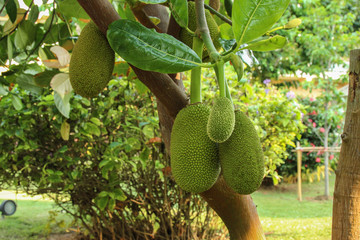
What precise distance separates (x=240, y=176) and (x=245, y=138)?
0.06m

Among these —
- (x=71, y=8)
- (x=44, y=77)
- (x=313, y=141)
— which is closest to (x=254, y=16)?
(x=71, y=8)

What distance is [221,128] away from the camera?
0.44 metres

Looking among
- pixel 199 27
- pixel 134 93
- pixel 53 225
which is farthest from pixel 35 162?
pixel 199 27

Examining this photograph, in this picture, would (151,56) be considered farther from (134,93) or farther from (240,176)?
(134,93)

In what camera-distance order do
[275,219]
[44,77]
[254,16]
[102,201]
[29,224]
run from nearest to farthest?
[254,16] → [44,77] → [102,201] → [29,224] → [275,219]

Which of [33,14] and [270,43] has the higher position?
[33,14]

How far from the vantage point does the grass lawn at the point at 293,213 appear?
2514mm

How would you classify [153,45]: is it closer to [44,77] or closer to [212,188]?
[212,188]

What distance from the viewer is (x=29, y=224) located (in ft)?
8.80

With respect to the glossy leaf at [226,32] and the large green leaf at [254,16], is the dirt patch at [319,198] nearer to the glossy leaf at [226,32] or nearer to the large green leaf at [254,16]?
the glossy leaf at [226,32]

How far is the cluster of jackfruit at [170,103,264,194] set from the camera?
1.61 ft

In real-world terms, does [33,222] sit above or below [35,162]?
below

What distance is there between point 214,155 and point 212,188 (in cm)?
12

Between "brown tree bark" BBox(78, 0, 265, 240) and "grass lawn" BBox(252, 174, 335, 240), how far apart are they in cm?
185
